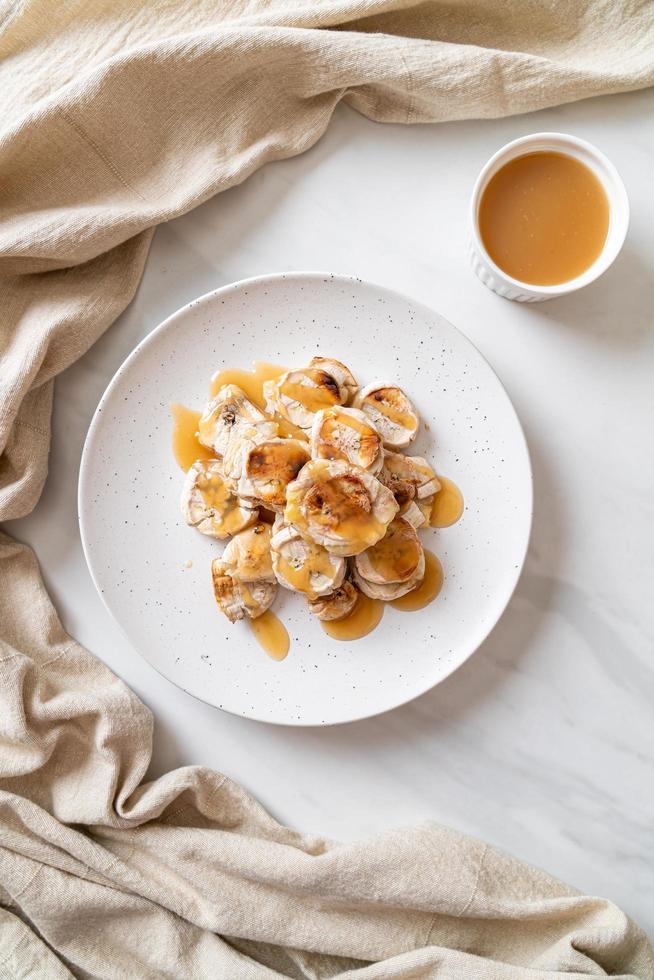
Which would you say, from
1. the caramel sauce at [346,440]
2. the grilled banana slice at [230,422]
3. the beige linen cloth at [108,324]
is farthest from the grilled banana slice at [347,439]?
the beige linen cloth at [108,324]

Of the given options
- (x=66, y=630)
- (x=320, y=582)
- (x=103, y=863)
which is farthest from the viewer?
→ (x=66, y=630)

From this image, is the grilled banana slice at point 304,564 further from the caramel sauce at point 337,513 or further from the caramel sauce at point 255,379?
the caramel sauce at point 255,379

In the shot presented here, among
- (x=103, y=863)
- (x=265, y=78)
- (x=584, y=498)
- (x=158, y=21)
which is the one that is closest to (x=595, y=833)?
(x=584, y=498)

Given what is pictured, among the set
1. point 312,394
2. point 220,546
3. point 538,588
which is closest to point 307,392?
point 312,394

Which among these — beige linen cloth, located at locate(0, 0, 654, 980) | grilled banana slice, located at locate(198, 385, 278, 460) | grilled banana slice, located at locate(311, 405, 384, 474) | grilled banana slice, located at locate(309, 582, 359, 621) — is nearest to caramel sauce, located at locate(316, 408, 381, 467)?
grilled banana slice, located at locate(311, 405, 384, 474)

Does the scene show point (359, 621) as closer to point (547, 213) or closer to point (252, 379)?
point (252, 379)

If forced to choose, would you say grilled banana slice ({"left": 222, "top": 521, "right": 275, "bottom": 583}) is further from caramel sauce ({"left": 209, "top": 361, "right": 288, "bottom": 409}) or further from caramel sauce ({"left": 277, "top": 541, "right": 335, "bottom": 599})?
caramel sauce ({"left": 209, "top": 361, "right": 288, "bottom": 409})

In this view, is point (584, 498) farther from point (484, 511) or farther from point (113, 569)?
point (113, 569)
